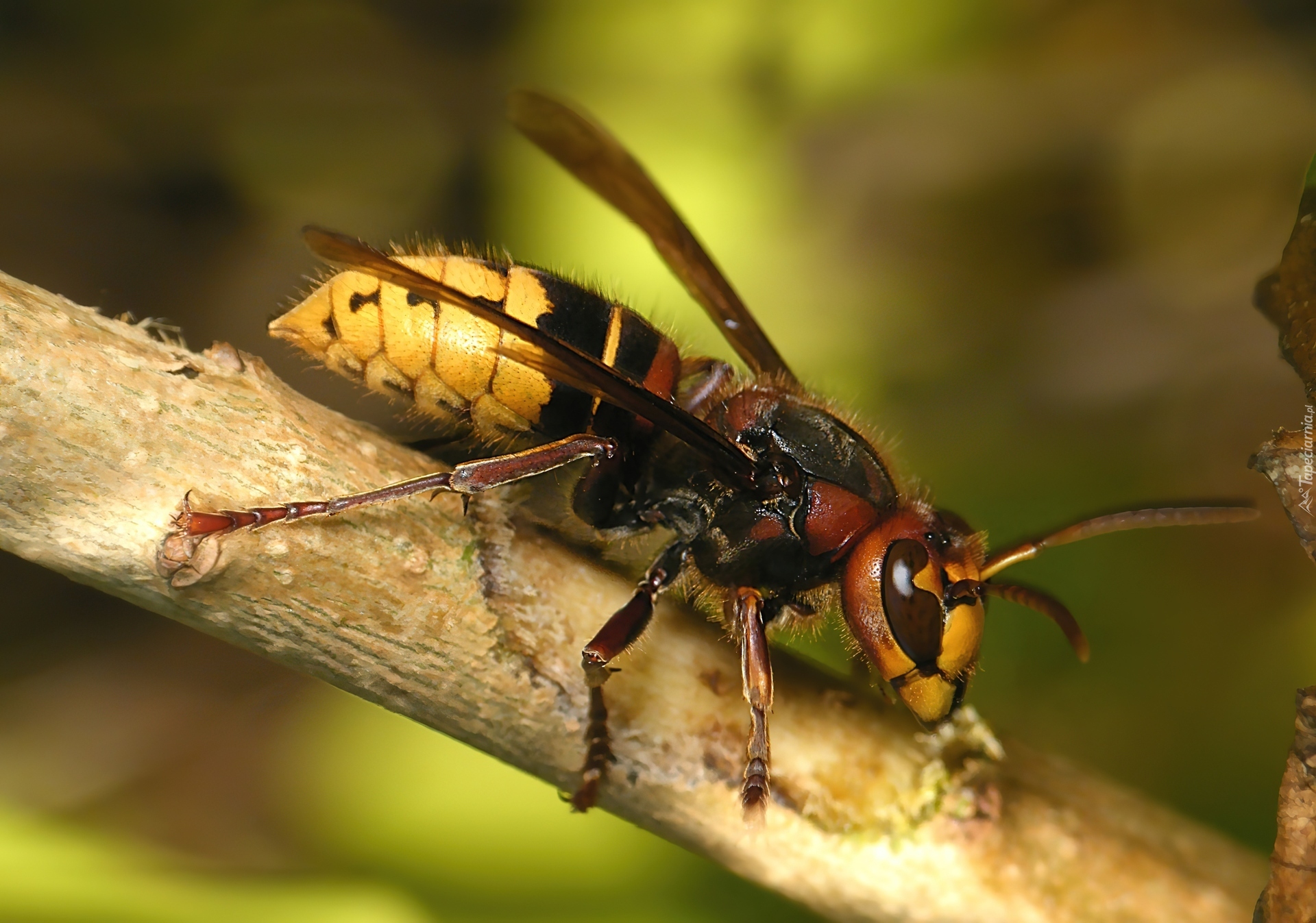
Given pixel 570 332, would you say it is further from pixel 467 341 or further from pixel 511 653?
pixel 511 653

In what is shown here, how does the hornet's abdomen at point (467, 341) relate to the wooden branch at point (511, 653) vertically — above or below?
above

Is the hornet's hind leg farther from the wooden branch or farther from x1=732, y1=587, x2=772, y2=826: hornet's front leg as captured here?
x1=732, y1=587, x2=772, y2=826: hornet's front leg

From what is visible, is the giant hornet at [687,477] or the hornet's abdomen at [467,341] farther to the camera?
the hornet's abdomen at [467,341]

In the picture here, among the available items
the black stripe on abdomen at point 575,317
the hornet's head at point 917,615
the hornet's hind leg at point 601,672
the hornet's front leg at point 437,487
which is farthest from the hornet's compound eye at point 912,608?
the black stripe on abdomen at point 575,317

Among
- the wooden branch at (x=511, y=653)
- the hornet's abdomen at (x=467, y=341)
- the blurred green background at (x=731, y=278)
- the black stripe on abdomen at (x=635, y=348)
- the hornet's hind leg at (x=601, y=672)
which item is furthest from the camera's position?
the blurred green background at (x=731, y=278)

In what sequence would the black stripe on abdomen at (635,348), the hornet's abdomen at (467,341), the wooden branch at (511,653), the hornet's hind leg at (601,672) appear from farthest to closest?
the black stripe on abdomen at (635,348), the hornet's abdomen at (467,341), the hornet's hind leg at (601,672), the wooden branch at (511,653)

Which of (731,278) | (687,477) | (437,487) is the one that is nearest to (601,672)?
(437,487)

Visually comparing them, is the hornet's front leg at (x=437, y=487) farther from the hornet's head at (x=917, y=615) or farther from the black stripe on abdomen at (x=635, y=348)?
the hornet's head at (x=917, y=615)
